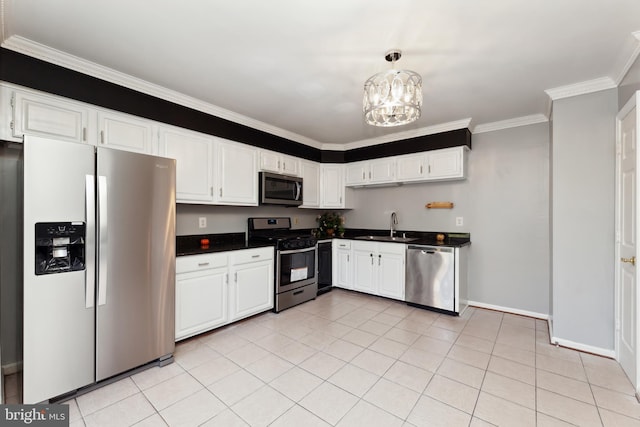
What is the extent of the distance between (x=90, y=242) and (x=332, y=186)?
3.37 m

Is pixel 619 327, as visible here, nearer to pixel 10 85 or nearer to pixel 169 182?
pixel 169 182

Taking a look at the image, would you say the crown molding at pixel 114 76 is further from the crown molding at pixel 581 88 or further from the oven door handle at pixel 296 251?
the crown molding at pixel 581 88

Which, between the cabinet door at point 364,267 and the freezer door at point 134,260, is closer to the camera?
the freezer door at point 134,260

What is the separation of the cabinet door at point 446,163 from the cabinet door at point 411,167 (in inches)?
3.7

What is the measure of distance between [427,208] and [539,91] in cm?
190

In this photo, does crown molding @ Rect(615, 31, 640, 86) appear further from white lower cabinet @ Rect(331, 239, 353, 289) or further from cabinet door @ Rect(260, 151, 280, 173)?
cabinet door @ Rect(260, 151, 280, 173)

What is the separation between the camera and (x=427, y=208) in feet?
13.5

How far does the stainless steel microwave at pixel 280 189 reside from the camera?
3.53m

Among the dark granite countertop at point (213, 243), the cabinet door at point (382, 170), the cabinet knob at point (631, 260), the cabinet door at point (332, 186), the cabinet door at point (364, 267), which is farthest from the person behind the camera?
the cabinet door at point (332, 186)

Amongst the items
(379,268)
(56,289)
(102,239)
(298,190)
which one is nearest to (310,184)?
(298,190)

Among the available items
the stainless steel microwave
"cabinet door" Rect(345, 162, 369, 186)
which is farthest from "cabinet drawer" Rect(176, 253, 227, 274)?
"cabinet door" Rect(345, 162, 369, 186)

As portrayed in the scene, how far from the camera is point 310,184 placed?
4.39m

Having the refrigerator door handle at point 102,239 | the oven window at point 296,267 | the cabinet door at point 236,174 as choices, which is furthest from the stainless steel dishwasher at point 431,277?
the refrigerator door handle at point 102,239

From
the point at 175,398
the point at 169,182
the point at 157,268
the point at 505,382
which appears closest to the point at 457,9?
the point at 169,182
